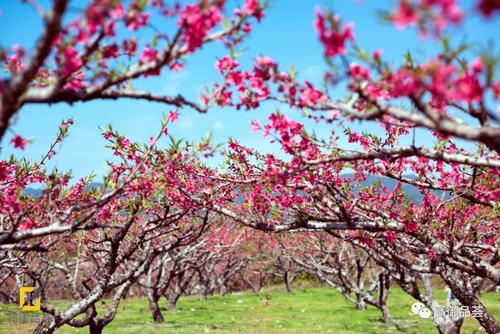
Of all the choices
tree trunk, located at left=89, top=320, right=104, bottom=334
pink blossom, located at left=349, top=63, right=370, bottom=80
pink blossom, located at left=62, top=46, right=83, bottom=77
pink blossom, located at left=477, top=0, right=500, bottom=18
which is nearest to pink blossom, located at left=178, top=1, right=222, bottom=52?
pink blossom, located at left=62, top=46, right=83, bottom=77

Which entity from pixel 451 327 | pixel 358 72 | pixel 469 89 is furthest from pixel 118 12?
pixel 451 327

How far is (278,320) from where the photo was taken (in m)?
27.0

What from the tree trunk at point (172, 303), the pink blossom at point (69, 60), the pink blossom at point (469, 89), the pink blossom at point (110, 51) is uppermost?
the pink blossom at point (110, 51)

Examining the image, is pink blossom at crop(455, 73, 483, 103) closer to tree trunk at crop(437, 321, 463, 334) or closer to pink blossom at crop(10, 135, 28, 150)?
pink blossom at crop(10, 135, 28, 150)

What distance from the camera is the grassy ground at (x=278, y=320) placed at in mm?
22547

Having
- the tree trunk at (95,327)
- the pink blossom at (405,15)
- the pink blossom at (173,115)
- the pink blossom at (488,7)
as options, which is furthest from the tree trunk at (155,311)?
the pink blossom at (488,7)

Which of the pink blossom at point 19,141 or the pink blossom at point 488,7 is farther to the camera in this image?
the pink blossom at point 19,141

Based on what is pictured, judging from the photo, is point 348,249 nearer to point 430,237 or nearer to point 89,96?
point 430,237

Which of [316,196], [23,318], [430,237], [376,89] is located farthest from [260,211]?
[23,318]

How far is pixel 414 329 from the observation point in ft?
72.4

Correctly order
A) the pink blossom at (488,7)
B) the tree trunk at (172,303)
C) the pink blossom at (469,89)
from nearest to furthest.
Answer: the pink blossom at (488,7), the pink blossom at (469,89), the tree trunk at (172,303)

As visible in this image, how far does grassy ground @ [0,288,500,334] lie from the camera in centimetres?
2255

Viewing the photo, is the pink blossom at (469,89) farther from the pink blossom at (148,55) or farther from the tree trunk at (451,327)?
the tree trunk at (451,327)

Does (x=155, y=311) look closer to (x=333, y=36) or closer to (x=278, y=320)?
(x=278, y=320)
